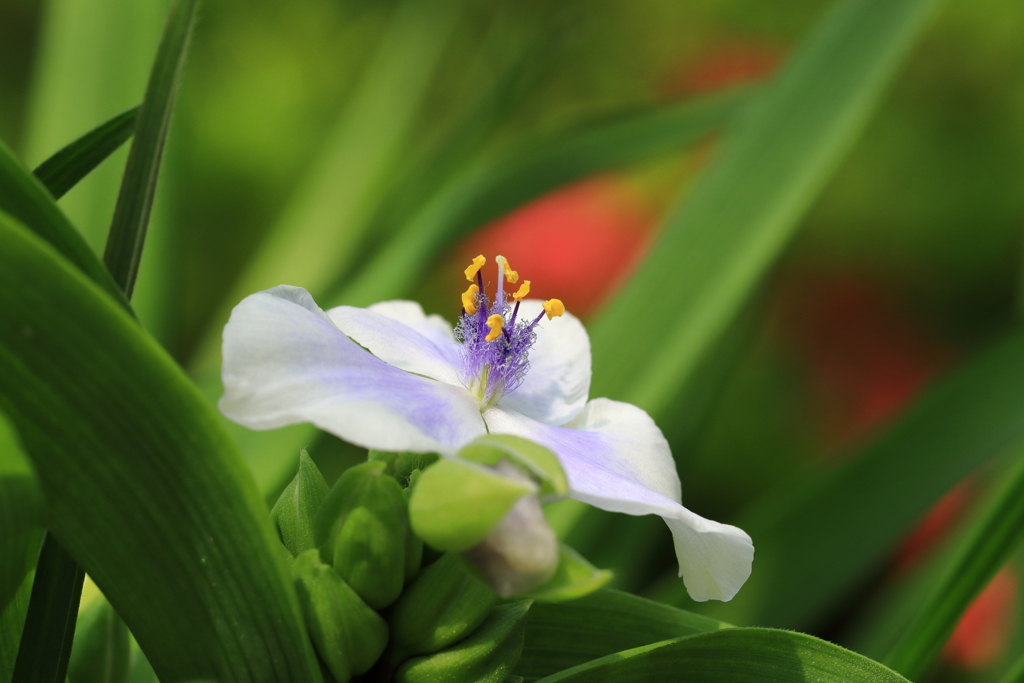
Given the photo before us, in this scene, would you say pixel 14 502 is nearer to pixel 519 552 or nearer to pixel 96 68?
pixel 519 552

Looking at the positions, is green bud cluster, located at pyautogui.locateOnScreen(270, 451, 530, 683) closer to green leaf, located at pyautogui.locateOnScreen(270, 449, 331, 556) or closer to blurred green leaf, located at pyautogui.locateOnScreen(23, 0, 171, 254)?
green leaf, located at pyautogui.locateOnScreen(270, 449, 331, 556)

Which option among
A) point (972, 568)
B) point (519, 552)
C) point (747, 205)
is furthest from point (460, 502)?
point (747, 205)

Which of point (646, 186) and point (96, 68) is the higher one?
point (646, 186)

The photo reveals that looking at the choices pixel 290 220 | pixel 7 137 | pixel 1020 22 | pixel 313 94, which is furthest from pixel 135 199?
pixel 1020 22

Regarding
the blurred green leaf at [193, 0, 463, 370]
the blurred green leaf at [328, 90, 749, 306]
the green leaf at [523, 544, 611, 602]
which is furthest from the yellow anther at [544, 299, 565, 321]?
the blurred green leaf at [193, 0, 463, 370]

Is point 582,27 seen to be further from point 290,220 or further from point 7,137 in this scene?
point 7,137

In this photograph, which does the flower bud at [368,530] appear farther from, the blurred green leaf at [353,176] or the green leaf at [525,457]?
the blurred green leaf at [353,176]

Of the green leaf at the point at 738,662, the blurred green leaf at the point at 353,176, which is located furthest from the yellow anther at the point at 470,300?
the blurred green leaf at the point at 353,176
